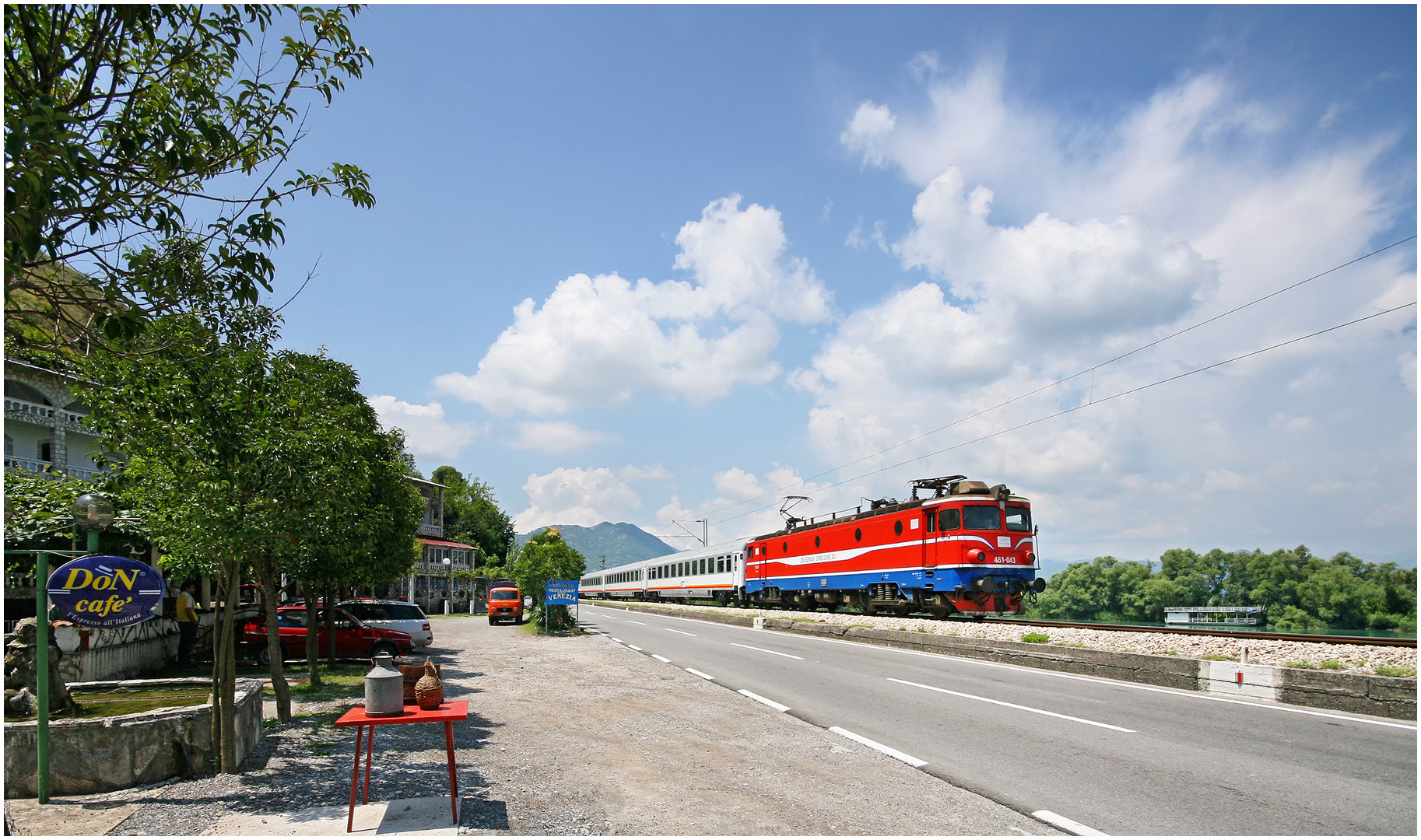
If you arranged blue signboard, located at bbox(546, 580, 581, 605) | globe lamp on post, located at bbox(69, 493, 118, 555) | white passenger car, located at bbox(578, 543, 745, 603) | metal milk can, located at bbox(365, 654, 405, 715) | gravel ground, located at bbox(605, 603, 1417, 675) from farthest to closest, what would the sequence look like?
1. white passenger car, located at bbox(578, 543, 745, 603)
2. blue signboard, located at bbox(546, 580, 581, 605)
3. gravel ground, located at bbox(605, 603, 1417, 675)
4. globe lamp on post, located at bbox(69, 493, 118, 555)
5. metal milk can, located at bbox(365, 654, 405, 715)

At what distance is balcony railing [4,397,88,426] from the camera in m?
23.1

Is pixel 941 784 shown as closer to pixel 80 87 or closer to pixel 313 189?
pixel 313 189

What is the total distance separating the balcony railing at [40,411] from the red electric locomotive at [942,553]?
2502cm

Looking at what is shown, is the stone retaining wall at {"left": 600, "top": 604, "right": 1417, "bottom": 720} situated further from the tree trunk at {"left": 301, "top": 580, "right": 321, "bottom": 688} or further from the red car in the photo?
the tree trunk at {"left": 301, "top": 580, "right": 321, "bottom": 688}

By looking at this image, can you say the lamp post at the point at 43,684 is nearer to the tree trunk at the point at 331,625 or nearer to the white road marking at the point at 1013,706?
the tree trunk at the point at 331,625

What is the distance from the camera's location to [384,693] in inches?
232

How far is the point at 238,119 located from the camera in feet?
21.4

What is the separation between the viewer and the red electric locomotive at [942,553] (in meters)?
23.3

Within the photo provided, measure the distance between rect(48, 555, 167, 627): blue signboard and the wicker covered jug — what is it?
132 inches

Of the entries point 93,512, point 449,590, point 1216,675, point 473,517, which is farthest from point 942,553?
point 473,517

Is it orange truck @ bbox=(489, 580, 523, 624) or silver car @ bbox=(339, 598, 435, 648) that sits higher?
silver car @ bbox=(339, 598, 435, 648)

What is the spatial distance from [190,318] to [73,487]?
21.0 feet

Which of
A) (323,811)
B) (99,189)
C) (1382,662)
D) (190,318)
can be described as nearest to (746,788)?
(323,811)

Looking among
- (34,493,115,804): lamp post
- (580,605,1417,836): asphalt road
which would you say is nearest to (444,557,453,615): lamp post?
(580,605,1417,836): asphalt road
